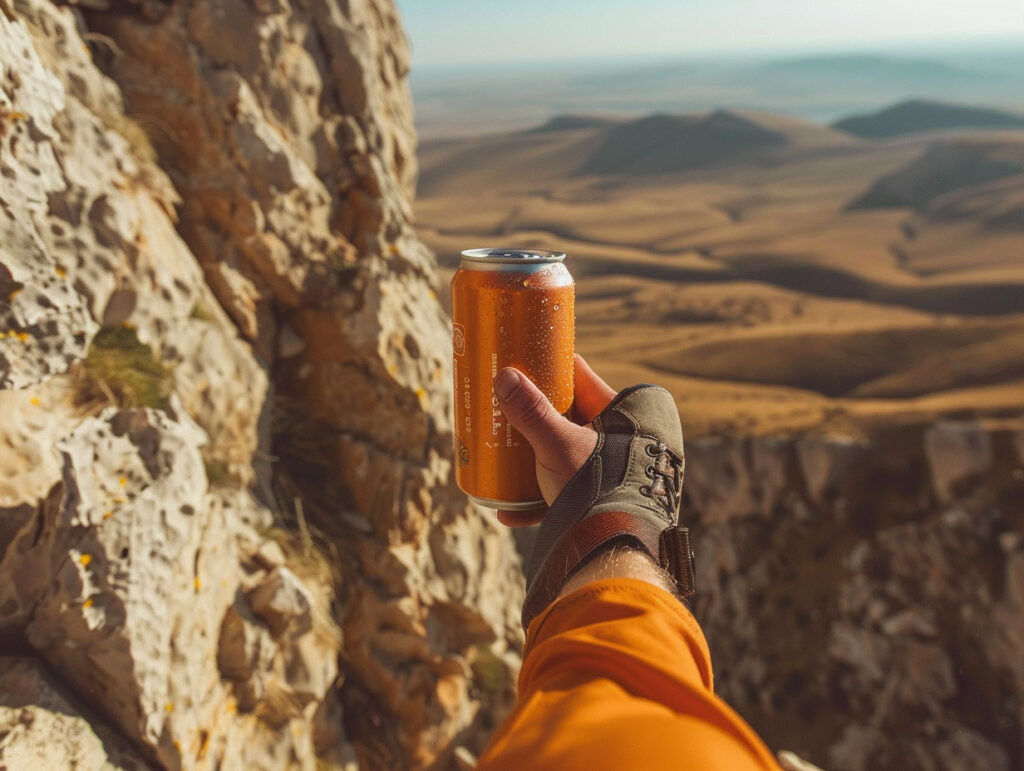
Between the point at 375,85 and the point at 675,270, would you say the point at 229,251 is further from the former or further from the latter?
the point at 675,270

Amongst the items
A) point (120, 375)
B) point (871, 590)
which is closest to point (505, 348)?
point (120, 375)

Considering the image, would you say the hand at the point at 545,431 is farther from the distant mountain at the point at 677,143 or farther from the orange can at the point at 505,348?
the distant mountain at the point at 677,143

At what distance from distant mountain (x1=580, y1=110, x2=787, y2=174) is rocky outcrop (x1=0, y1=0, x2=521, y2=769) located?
70.6 metres

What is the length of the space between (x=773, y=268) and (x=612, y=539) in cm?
3625

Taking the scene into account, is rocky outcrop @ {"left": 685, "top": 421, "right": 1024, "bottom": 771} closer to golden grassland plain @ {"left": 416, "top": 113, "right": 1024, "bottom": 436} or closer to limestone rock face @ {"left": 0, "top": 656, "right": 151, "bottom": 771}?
golden grassland plain @ {"left": 416, "top": 113, "right": 1024, "bottom": 436}

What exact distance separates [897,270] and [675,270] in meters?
10.2

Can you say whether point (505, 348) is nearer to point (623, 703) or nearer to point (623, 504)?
point (623, 504)

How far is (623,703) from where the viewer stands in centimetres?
144

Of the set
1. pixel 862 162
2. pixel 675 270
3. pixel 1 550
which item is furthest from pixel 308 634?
pixel 862 162

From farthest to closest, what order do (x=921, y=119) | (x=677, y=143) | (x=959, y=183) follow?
(x=921, y=119) < (x=677, y=143) < (x=959, y=183)

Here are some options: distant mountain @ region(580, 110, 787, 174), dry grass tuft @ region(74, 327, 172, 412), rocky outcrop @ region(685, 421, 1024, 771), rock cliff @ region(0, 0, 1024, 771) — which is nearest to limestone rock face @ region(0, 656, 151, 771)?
rock cliff @ region(0, 0, 1024, 771)

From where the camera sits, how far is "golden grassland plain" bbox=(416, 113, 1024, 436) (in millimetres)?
17594

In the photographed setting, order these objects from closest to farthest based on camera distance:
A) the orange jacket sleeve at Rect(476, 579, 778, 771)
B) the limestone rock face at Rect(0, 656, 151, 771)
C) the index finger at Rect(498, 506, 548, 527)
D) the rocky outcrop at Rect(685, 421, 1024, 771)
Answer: the orange jacket sleeve at Rect(476, 579, 778, 771) < the limestone rock face at Rect(0, 656, 151, 771) < the index finger at Rect(498, 506, 548, 527) < the rocky outcrop at Rect(685, 421, 1024, 771)

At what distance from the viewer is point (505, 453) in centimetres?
263
